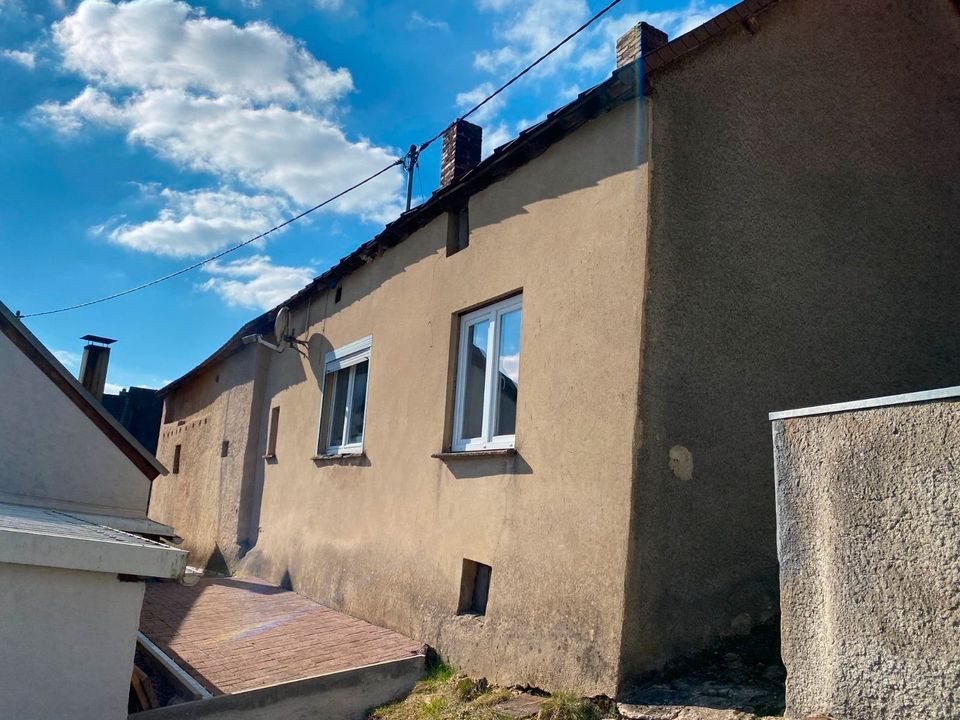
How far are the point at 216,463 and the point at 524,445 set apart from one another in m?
9.50

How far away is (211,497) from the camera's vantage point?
13891 mm

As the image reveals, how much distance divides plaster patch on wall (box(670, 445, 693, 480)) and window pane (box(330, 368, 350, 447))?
570 centimetres

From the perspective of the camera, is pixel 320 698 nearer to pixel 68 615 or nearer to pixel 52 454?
pixel 68 615

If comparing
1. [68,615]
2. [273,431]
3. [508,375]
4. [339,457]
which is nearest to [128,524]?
[339,457]

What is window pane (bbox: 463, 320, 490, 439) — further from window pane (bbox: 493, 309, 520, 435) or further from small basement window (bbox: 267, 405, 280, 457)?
small basement window (bbox: 267, 405, 280, 457)

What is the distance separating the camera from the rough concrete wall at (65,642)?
438 centimetres

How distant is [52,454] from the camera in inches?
321

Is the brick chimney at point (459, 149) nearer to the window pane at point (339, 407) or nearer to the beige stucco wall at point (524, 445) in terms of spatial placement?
the beige stucco wall at point (524, 445)

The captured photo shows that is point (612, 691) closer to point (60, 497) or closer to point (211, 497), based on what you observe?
point (60, 497)

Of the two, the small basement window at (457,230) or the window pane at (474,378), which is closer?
the window pane at (474,378)

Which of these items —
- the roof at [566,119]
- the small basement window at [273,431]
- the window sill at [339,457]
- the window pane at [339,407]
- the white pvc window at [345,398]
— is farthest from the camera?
the small basement window at [273,431]

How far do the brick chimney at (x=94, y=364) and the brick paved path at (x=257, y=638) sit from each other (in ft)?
23.0

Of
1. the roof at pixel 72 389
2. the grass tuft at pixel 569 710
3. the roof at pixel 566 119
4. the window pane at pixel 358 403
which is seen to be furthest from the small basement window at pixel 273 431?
the grass tuft at pixel 569 710

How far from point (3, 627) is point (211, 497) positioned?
981 cm
